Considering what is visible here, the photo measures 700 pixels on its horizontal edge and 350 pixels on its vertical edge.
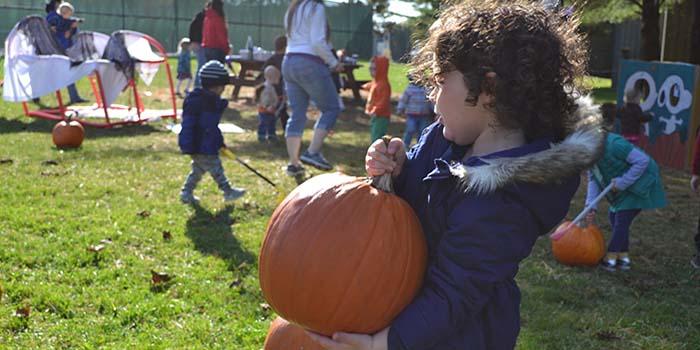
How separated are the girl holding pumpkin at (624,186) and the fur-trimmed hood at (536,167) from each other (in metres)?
3.62

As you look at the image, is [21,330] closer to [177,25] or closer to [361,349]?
[361,349]

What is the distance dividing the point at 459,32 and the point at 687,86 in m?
9.28

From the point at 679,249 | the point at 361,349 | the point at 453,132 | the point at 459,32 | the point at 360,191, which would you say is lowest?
the point at 679,249

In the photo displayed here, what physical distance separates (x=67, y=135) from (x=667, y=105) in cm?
834

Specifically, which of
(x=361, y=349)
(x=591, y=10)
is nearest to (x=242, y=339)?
(x=361, y=349)

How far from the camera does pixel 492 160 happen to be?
80.0 inches

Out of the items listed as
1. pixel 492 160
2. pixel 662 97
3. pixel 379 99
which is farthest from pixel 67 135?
pixel 492 160

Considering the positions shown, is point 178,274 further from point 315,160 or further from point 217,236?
point 315,160

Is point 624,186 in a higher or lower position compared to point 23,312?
higher

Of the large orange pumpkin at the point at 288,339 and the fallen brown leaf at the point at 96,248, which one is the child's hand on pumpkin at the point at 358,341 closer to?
the large orange pumpkin at the point at 288,339

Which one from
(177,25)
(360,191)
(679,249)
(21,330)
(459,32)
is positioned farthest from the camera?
(177,25)

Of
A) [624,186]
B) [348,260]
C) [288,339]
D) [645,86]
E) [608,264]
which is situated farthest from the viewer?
[645,86]

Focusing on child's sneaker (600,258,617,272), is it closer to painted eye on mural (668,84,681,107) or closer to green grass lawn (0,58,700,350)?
green grass lawn (0,58,700,350)

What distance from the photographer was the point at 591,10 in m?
14.9
